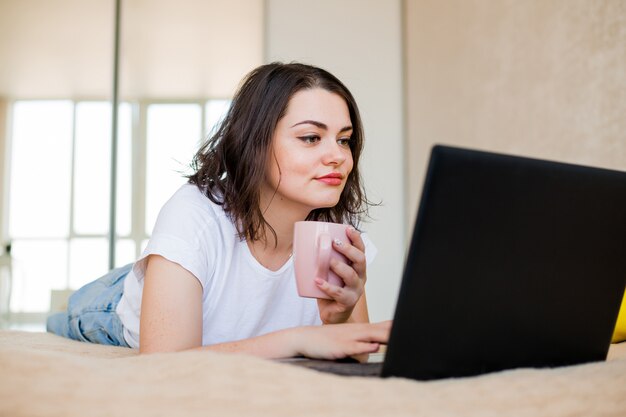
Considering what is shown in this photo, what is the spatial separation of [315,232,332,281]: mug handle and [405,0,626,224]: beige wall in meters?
1.41

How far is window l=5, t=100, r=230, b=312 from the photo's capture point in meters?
4.00

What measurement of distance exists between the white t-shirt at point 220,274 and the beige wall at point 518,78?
1.08 metres

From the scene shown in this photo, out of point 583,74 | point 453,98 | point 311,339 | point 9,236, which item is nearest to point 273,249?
point 311,339

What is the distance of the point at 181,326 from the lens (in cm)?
120

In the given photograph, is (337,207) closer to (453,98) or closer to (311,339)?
(311,339)

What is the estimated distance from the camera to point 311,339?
0.98m

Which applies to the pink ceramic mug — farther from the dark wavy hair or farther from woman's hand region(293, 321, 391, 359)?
the dark wavy hair

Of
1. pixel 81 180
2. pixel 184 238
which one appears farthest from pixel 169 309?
pixel 81 180

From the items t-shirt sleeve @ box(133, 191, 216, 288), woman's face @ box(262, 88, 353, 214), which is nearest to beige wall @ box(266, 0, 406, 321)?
woman's face @ box(262, 88, 353, 214)

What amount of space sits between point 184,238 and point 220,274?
0.61 feet

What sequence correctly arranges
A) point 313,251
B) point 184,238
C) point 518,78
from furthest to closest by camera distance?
1. point 518,78
2. point 184,238
3. point 313,251

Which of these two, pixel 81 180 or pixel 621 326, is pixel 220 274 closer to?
pixel 621 326

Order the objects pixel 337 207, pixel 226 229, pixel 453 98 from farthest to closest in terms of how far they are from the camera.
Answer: pixel 453 98 → pixel 337 207 → pixel 226 229

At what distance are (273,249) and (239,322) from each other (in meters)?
0.19
